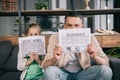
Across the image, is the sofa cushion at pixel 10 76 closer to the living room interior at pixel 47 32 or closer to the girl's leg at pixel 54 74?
the living room interior at pixel 47 32

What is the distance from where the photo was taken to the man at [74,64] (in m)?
2.10

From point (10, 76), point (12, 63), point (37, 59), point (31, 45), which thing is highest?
point (31, 45)

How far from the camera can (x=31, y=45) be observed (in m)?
2.32

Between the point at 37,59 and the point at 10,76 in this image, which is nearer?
the point at 37,59

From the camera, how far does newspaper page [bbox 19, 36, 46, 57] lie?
2.32 metres

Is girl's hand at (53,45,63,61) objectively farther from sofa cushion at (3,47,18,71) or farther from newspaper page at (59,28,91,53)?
sofa cushion at (3,47,18,71)

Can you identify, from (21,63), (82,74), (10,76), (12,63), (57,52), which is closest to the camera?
(57,52)

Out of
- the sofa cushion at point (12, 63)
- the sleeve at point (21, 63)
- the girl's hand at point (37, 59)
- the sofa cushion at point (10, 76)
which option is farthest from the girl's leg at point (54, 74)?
the sofa cushion at point (12, 63)

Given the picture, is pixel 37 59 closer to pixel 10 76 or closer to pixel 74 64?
pixel 74 64

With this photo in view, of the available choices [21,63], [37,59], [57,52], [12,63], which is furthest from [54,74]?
[12,63]

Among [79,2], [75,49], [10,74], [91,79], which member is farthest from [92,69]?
[79,2]

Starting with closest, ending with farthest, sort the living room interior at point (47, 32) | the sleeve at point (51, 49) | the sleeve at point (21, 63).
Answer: the sleeve at point (51, 49) < the sleeve at point (21, 63) < the living room interior at point (47, 32)

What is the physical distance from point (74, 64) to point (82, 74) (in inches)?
4.4

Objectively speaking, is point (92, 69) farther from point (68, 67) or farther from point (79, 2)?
point (79, 2)
